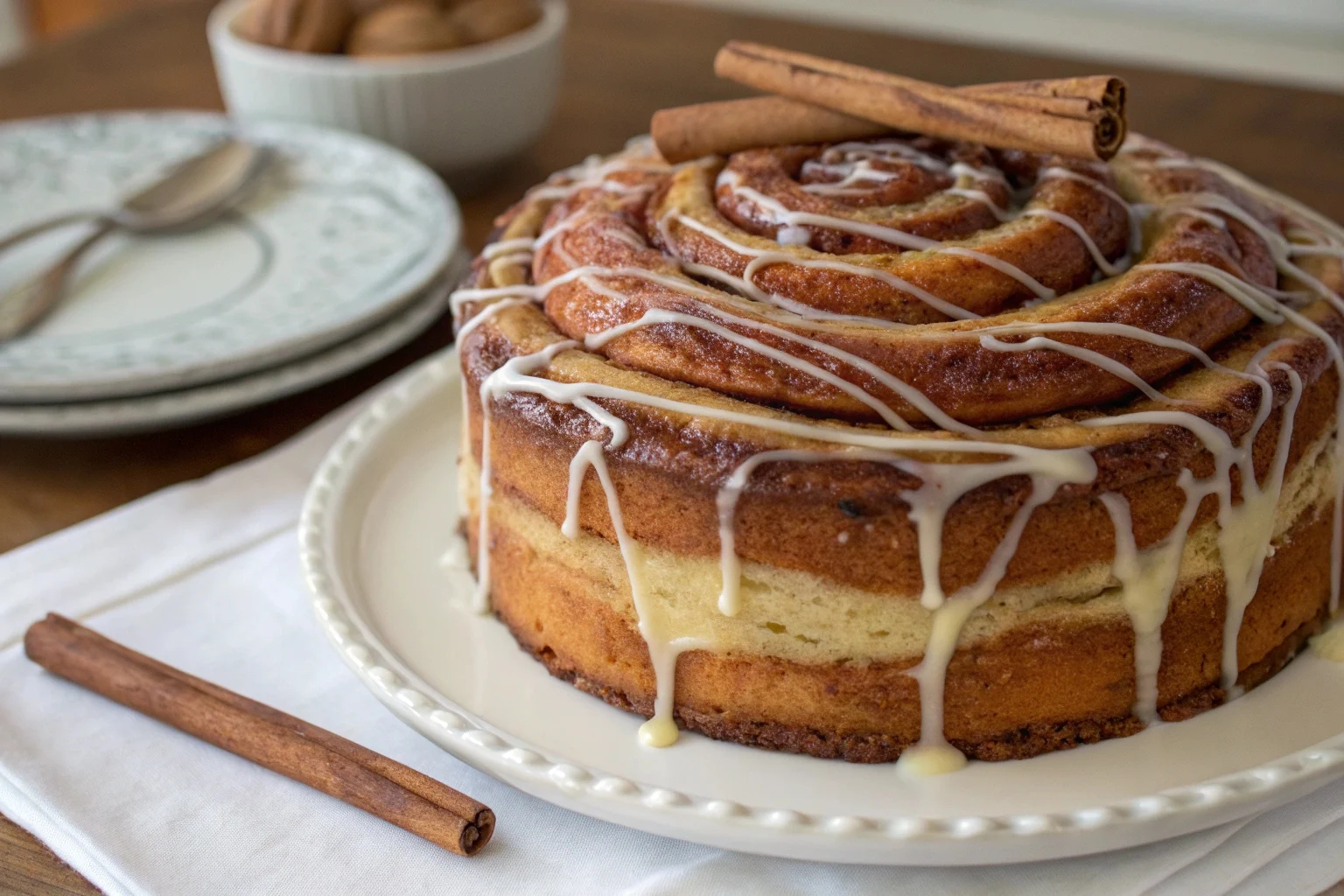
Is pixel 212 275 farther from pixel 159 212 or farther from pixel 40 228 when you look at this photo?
pixel 40 228

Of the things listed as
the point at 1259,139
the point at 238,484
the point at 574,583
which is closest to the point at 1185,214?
the point at 574,583

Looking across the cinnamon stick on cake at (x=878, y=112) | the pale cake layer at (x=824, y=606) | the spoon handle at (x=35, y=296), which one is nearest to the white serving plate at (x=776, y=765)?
the pale cake layer at (x=824, y=606)

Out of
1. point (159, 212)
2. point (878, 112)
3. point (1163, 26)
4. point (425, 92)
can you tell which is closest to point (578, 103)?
point (425, 92)

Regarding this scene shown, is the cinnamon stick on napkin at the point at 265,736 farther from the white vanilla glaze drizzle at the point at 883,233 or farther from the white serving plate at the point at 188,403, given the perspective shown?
the white vanilla glaze drizzle at the point at 883,233

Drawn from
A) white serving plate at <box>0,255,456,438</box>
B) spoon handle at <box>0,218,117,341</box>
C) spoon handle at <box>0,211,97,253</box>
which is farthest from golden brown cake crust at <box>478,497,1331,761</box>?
spoon handle at <box>0,211,97,253</box>

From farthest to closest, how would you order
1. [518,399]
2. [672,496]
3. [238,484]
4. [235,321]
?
[235,321] < [238,484] < [518,399] < [672,496]

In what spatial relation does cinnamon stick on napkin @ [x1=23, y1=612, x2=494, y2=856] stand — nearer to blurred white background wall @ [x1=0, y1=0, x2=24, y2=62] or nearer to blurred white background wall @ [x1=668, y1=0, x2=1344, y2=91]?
blurred white background wall @ [x1=668, y1=0, x2=1344, y2=91]

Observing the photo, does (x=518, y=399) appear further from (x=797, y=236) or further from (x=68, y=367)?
(x=68, y=367)
